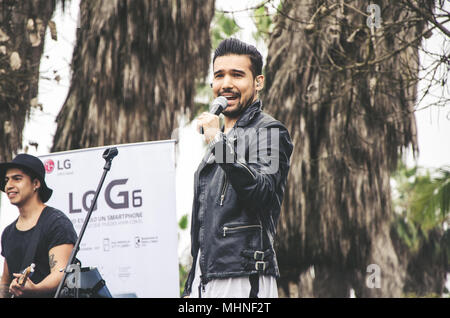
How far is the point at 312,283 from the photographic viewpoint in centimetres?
1274

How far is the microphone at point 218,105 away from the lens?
3.51 metres

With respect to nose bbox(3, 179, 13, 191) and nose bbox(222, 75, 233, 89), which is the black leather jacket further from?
nose bbox(3, 179, 13, 191)

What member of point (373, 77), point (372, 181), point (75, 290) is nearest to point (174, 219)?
point (75, 290)

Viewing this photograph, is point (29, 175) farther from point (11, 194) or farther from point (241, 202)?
point (241, 202)

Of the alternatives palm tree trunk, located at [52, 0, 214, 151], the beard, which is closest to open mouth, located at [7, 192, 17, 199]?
the beard

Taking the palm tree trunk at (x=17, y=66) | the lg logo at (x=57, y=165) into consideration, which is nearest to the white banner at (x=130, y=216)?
the lg logo at (x=57, y=165)

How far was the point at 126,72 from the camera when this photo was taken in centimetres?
980

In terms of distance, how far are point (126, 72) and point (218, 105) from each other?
639cm

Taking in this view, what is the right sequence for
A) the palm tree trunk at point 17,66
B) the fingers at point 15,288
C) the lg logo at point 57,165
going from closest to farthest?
the fingers at point 15,288 < the lg logo at point 57,165 < the palm tree trunk at point 17,66

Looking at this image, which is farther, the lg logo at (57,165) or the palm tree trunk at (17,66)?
the palm tree trunk at (17,66)

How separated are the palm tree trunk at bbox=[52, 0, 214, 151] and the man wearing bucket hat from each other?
376 cm

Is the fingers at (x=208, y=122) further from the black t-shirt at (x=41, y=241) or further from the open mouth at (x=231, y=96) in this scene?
the black t-shirt at (x=41, y=241)

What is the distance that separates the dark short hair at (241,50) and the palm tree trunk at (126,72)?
5932mm

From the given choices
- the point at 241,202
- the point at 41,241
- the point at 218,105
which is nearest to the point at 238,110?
the point at 218,105
